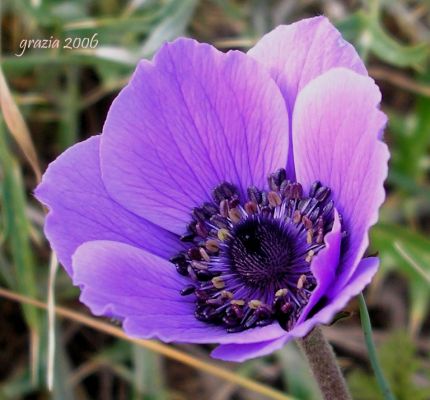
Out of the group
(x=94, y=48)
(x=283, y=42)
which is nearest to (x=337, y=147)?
(x=283, y=42)

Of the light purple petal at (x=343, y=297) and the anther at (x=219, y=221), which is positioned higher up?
the light purple petal at (x=343, y=297)

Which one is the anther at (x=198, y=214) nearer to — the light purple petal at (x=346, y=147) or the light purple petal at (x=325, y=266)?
the light purple petal at (x=346, y=147)

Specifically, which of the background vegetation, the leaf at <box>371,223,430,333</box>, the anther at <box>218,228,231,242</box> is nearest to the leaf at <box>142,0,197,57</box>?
the background vegetation

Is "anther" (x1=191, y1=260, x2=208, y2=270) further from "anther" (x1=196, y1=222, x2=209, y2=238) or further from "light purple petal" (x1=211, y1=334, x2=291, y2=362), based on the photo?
"light purple petal" (x1=211, y1=334, x2=291, y2=362)

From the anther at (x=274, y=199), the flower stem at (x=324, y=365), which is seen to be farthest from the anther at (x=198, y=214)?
the flower stem at (x=324, y=365)

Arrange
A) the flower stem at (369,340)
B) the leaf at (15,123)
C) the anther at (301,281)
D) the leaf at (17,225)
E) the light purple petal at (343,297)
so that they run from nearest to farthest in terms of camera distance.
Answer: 1. the light purple petal at (343,297)
2. the flower stem at (369,340)
3. the anther at (301,281)
4. the leaf at (15,123)
5. the leaf at (17,225)

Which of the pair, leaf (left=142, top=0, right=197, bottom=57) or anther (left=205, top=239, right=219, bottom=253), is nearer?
anther (left=205, top=239, right=219, bottom=253)
